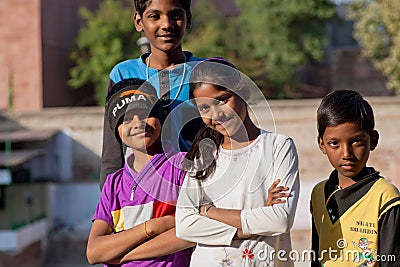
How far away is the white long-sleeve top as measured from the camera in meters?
1.64

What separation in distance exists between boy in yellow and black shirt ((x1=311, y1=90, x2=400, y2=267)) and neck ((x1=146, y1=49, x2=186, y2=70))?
414 millimetres

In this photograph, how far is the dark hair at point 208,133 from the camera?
5.48 feet

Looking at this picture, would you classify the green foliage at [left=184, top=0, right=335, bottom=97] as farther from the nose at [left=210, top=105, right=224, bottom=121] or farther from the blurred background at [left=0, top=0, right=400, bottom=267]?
the nose at [left=210, top=105, right=224, bottom=121]

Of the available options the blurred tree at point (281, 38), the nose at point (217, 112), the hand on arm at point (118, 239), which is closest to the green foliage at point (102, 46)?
the blurred tree at point (281, 38)

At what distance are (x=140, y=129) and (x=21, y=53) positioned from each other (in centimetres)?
1185

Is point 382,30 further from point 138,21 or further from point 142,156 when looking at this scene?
point 142,156

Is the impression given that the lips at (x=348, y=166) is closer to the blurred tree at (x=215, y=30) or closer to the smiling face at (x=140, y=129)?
the smiling face at (x=140, y=129)

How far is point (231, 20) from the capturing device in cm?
1567

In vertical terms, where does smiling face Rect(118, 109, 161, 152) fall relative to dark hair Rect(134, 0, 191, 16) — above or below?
below

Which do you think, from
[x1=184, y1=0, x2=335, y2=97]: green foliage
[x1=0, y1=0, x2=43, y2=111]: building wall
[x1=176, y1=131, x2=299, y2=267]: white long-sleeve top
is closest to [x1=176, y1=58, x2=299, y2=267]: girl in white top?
[x1=176, y1=131, x2=299, y2=267]: white long-sleeve top

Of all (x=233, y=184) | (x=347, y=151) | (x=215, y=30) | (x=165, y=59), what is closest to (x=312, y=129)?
(x=215, y=30)

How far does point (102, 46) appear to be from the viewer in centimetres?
1391

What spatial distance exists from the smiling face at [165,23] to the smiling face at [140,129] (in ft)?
0.74

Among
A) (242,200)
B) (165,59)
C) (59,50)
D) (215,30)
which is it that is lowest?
(242,200)
